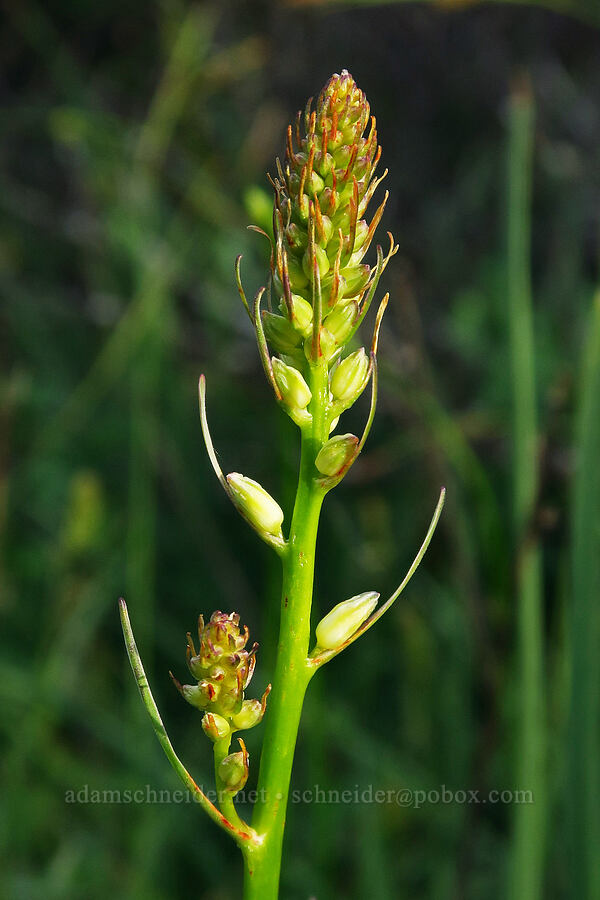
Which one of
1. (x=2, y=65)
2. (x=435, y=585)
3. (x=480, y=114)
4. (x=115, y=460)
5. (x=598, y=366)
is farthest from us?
(x=2, y=65)

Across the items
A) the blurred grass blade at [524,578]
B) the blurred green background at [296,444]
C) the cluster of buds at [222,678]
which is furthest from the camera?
the blurred green background at [296,444]

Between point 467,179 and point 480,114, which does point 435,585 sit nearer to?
point 467,179

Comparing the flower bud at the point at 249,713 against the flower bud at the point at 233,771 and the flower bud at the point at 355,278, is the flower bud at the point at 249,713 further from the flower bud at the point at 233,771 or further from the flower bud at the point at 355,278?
the flower bud at the point at 355,278

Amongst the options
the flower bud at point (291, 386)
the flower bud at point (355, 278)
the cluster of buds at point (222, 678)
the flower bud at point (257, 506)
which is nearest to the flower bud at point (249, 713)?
the cluster of buds at point (222, 678)

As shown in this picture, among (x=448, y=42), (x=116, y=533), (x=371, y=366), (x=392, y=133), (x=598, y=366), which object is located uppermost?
(x=448, y=42)

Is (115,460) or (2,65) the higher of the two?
(2,65)

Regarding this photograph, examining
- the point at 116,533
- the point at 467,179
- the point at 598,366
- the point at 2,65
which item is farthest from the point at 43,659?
the point at 2,65

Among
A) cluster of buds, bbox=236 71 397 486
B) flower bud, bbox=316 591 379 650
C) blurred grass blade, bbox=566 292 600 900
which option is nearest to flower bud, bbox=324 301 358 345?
cluster of buds, bbox=236 71 397 486
